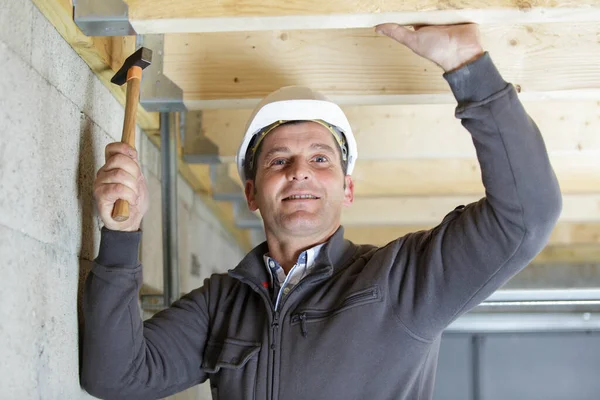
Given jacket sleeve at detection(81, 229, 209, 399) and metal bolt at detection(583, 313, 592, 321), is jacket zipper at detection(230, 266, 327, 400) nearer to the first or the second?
jacket sleeve at detection(81, 229, 209, 399)

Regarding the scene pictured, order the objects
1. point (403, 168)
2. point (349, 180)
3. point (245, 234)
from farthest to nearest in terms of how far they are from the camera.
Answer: point (245, 234) → point (403, 168) → point (349, 180)

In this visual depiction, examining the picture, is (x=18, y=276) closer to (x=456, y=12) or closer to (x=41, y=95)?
(x=41, y=95)

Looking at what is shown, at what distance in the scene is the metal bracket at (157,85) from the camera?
2268 millimetres

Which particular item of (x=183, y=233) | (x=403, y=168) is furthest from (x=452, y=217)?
(x=403, y=168)

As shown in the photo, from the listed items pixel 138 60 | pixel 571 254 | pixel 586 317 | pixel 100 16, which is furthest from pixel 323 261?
pixel 586 317

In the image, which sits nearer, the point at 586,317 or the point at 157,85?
the point at 157,85

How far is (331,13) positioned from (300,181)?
17.4 inches

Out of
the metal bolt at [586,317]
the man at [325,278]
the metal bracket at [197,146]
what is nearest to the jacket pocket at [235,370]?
the man at [325,278]

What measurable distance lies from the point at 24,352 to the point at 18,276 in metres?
0.14

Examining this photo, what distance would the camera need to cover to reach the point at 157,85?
2.30m

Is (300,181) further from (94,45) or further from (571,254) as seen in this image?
(571,254)

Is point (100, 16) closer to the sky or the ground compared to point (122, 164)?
closer to the sky

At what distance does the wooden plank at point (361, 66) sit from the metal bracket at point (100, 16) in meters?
0.50

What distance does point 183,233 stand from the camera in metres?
3.39
